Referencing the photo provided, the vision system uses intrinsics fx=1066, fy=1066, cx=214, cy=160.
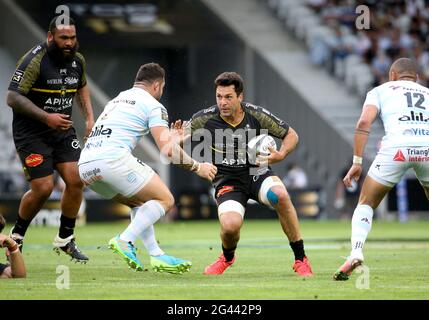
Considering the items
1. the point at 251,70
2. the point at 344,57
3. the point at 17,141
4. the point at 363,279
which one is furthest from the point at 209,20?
the point at 363,279

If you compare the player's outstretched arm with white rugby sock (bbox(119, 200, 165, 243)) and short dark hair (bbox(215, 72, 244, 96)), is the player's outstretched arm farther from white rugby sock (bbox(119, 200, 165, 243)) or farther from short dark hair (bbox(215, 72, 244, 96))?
short dark hair (bbox(215, 72, 244, 96))

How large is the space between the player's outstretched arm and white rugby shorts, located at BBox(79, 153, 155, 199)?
37 cm

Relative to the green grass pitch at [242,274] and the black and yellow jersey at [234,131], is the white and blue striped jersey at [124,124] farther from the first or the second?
the green grass pitch at [242,274]

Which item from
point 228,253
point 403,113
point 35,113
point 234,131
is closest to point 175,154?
point 234,131

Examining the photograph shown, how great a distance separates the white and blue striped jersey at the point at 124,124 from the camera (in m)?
10.9

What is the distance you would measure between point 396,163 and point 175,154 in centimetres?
221

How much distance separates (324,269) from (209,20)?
21951mm

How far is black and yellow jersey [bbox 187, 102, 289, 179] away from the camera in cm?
1163

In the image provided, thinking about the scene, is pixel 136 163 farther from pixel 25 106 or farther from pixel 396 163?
pixel 396 163

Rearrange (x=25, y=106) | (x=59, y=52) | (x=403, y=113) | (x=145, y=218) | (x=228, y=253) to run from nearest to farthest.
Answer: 1. (x=403, y=113)
2. (x=145, y=218)
3. (x=228, y=253)
4. (x=25, y=106)
5. (x=59, y=52)

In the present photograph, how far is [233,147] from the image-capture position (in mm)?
11695

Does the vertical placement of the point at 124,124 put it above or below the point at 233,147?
above

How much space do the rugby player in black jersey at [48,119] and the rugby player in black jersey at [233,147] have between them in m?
1.60

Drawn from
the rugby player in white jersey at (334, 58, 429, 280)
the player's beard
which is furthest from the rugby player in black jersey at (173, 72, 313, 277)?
the player's beard
